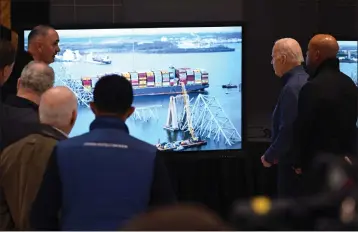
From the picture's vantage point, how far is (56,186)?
8.45 ft

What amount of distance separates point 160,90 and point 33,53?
3.74 feet

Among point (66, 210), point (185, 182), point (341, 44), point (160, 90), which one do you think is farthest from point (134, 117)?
point (66, 210)

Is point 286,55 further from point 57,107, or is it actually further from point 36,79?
point 57,107

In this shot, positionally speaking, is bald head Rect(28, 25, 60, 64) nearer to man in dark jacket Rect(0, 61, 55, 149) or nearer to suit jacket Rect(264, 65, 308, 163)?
man in dark jacket Rect(0, 61, 55, 149)

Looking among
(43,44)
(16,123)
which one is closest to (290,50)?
(43,44)

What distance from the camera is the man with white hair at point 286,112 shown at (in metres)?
4.18

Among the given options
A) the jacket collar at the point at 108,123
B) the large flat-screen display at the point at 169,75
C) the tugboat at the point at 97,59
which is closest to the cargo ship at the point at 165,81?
the large flat-screen display at the point at 169,75

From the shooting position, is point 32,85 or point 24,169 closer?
point 24,169

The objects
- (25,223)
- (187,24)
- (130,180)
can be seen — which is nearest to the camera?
(130,180)

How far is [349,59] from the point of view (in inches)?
215

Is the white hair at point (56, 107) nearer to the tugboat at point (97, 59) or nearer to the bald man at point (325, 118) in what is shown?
the bald man at point (325, 118)

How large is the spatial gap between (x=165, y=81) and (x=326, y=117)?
1599mm

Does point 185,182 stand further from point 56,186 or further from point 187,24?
point 56,186

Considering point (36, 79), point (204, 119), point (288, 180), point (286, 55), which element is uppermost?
point (286, 55)
